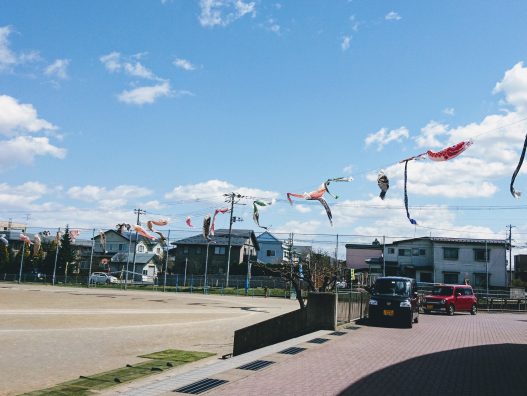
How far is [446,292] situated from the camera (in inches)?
1012

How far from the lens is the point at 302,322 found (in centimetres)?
1372

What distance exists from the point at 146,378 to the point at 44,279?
52.7m

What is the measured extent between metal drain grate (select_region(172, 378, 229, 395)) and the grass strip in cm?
191

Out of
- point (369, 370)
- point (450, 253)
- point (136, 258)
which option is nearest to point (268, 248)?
point (136, 258)

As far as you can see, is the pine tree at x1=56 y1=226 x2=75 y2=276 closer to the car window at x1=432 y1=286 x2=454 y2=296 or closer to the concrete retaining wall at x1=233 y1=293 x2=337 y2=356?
the car window at x1=432 y1=286 x2=454 y2=296

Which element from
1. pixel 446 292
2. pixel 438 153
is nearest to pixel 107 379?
pixel 438 153

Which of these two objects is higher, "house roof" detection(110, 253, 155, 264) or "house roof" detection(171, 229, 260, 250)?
"house roof" detection(171, 229, 260, 250)

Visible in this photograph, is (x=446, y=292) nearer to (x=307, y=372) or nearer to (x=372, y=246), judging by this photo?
(x=307, y=372)

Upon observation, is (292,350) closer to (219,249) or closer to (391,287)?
(391,287)

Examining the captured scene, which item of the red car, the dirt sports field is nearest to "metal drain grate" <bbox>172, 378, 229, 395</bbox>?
the dirt sports field

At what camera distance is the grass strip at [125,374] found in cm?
767

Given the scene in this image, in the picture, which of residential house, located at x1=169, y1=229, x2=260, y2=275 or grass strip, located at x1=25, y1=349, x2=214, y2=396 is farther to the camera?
residential house, located at x1=169, y1=229, x2=260, y2=275

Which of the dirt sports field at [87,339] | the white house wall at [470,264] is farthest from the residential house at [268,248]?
the dirt sports field at [87,339]

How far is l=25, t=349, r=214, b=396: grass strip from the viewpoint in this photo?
7.67 m
